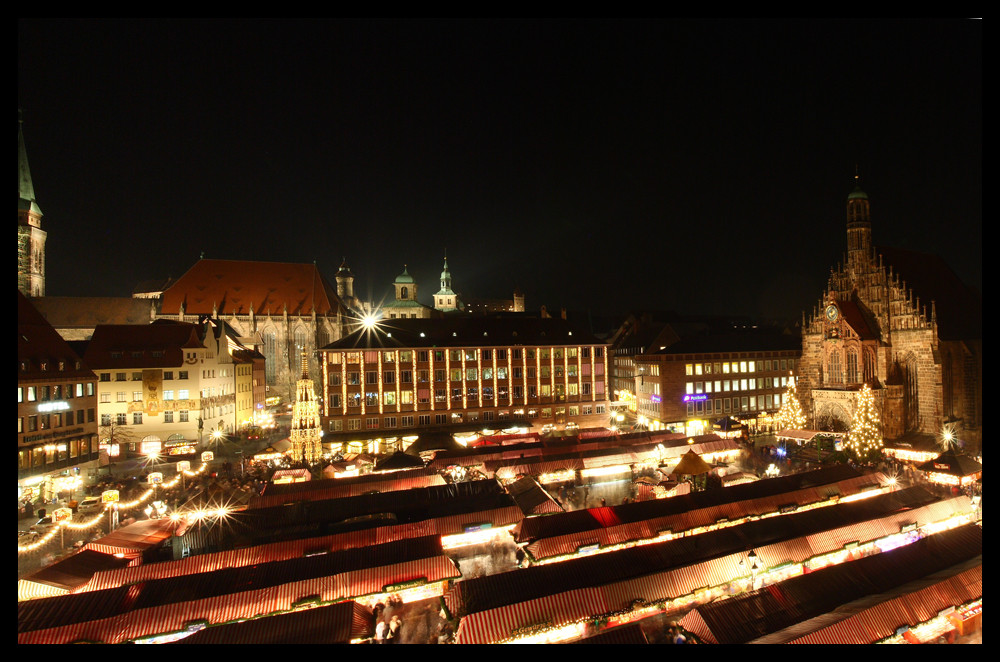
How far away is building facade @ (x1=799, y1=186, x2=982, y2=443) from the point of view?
35.0m

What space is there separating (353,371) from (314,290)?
32.3 metres

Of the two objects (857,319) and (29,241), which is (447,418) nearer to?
(857,319)

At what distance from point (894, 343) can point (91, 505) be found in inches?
2051

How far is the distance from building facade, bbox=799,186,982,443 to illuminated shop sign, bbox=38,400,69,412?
180 ft

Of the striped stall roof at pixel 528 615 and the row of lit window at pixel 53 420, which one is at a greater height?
the row of lit window at pixel 53 420

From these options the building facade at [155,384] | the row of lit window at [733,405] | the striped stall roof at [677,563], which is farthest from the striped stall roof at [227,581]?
the row of lit window at [733,405]

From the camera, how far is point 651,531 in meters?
18.8

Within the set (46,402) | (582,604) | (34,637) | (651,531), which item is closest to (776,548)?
(651,531)

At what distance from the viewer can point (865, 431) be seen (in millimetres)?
32406

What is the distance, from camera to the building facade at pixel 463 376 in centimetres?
4312

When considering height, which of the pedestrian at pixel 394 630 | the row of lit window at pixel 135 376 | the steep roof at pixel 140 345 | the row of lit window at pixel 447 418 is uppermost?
the steep roof at pixel 140 345

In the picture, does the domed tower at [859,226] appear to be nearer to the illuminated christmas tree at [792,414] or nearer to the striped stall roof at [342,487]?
the illuminated christmas tree at [792,414]

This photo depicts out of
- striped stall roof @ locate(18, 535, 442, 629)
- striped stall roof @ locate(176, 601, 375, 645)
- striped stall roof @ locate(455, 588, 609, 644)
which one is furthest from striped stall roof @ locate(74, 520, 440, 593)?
striped stall roof @ locate(455, 588, 609, 644)

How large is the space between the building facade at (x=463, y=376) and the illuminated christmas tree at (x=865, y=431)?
20.5 m
